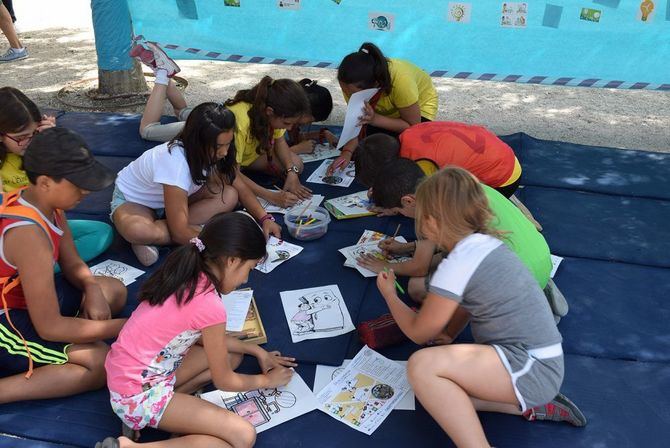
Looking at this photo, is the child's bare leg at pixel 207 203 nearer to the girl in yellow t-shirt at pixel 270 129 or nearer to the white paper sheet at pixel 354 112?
the girl in yellow t-shirt at pixel 270 129

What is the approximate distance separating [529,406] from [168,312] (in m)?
1.35

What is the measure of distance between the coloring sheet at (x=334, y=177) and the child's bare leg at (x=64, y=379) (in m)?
2.08

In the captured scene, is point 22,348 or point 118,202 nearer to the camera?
point 22,348

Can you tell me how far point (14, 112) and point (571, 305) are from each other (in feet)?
9.70

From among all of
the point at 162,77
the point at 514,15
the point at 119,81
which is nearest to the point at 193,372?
the point at 162,77

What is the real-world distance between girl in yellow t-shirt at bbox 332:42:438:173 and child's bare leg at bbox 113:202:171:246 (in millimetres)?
1381

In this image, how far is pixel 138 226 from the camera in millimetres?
3299

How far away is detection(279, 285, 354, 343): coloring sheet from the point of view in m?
2.83

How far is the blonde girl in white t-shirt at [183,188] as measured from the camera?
3055 millimetres

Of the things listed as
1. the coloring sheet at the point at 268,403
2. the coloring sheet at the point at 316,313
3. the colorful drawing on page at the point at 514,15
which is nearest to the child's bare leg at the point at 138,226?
the coloring sheet at the point at 316,313

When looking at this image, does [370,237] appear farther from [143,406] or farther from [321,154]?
[143,406]

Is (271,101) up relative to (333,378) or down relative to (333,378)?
up

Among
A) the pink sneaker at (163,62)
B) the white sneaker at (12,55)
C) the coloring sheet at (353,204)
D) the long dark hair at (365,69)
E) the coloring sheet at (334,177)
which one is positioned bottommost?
the coloring sheet at (353,204)

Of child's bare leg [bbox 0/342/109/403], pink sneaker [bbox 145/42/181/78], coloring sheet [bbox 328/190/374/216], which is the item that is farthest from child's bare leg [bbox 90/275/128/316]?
pink sneaker [bbox 145/42/181/78]
